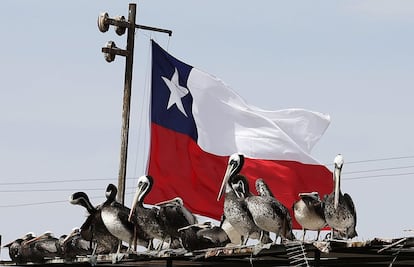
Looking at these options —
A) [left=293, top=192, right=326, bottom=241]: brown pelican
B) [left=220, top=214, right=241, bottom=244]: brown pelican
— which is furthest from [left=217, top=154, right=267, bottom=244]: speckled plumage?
[left=293, top=192, right=326, bottom=241]: brown pelican

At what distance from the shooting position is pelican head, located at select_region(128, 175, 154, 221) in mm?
27438

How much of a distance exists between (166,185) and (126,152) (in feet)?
6.52

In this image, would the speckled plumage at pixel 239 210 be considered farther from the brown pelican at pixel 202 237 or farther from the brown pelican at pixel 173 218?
the brown pelican at pixel 173 218

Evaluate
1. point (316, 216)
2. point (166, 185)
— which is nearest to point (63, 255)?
point (166, 185)

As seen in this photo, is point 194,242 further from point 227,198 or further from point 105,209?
point 105,209

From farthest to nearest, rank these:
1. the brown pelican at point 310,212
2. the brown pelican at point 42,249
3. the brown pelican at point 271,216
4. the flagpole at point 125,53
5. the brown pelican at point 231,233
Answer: the flagpole at point 125,53 → the brown pelican at point 42,249 → the brown pelican at point 231,233 → the brown pelican at point 310,212 → the brown pelican at point 271,216

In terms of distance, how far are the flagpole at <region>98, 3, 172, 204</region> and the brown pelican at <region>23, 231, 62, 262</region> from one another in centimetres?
232

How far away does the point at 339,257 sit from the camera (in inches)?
937

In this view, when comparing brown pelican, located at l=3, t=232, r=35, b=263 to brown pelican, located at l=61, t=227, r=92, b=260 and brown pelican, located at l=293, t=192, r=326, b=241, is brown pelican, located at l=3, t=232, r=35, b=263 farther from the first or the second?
brown pelican, located at l=293, t=192, r=326, b=241

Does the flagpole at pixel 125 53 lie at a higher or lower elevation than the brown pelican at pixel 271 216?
higher

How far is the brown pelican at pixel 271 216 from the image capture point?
77.8 ft

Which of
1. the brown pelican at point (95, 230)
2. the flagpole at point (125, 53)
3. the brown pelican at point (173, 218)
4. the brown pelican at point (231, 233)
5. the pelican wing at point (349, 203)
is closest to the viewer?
the pelican wing at point (349, 203)

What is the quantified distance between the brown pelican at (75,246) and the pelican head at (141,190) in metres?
2.21

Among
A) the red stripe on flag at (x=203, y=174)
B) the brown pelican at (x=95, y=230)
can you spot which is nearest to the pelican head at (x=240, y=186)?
the brown pelican at (x=95, y=230)
